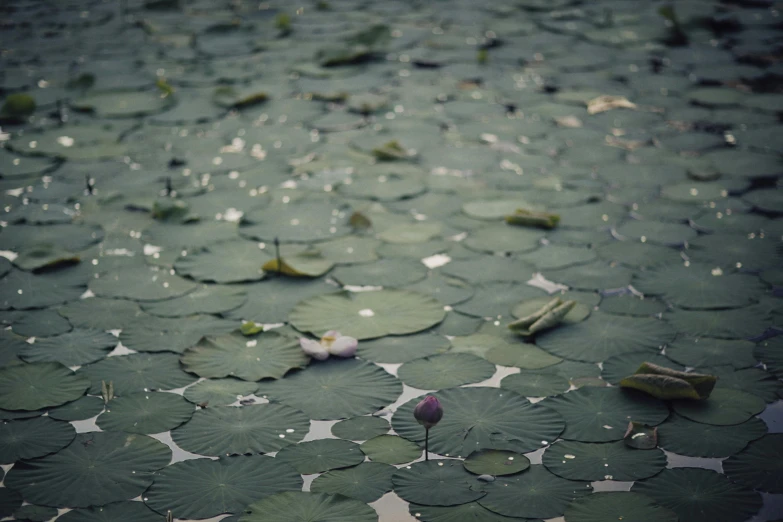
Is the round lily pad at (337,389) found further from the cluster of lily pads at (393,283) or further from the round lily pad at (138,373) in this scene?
the round lily pad at (138,373)

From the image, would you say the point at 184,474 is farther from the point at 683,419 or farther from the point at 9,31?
the point at 9,31

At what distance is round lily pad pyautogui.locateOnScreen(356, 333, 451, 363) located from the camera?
2.79m

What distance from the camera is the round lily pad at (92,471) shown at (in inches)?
86.3

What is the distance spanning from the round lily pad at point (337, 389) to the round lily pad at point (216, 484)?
26cm

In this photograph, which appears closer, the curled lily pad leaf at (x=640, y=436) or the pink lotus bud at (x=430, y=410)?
the pink lotus bud at (x=430, y=410)

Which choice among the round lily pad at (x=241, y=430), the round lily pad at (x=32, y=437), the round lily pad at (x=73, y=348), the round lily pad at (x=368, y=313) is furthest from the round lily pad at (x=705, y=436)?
the round lily pad at (x=73, y=348)

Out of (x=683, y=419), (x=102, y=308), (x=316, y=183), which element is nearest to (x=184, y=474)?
(x=102, y=308)

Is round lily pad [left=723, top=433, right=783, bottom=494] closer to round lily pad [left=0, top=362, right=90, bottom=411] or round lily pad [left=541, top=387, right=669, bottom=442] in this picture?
round lily pad [left=541, top=387, right=669, bottom=442]

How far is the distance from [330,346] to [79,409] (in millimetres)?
741

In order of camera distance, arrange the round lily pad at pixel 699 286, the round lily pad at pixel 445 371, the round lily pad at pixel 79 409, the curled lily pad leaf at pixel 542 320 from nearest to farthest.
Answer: the round lily pad at pixel 79 409 < the round lily pad at pixel 445 371 < the curled lily pad leaf at pixel 542 320 < the round lily pad at pixel 699 286

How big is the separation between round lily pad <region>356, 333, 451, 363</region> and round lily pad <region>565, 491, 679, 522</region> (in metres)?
0.79

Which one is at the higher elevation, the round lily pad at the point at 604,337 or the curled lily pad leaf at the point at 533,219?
Result: the curled lily pad leaf at the point at 533,219

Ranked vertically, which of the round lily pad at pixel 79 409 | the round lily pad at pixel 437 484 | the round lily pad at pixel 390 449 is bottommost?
the round lily pad at pixel 437 484

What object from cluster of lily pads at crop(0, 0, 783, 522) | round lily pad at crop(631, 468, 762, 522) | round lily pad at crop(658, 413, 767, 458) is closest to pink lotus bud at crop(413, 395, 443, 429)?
cluster of lily pads at crop(0, 0, 783, 522)
